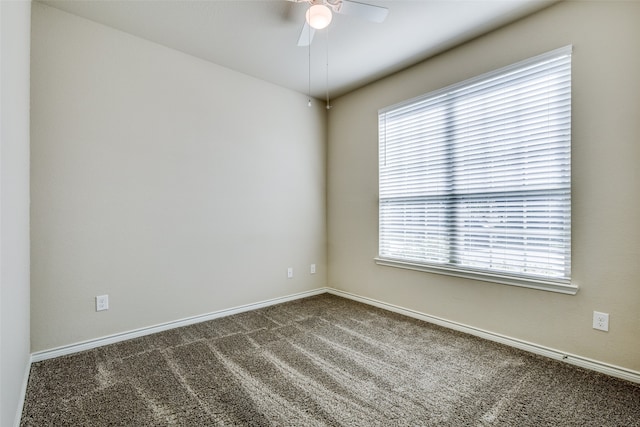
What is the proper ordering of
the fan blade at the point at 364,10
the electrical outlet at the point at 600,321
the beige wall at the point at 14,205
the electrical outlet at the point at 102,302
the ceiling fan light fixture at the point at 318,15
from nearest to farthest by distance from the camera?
the beige wall at the point at 14,205, the ceiling fan light fixture at the point at 318,15, the fan blade at the point at 364,10, the electrical outlet at the point at 600,321, the electrical outlet at the point at 102,302

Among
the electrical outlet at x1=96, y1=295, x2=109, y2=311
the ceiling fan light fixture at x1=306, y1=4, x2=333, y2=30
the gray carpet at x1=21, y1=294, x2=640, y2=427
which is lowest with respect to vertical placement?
the gray carpet at x1=21, y1=294, x2=640, y2=427

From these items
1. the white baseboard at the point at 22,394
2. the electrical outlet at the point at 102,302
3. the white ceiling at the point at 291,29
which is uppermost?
the white ceiling at the point at 291,29

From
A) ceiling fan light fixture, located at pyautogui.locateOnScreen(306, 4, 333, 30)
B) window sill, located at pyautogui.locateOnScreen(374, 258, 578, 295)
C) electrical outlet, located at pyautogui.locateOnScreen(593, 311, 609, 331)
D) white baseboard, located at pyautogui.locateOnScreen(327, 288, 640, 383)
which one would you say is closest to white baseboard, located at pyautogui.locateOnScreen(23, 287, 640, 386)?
white baseboard, located at pyautogui.locateOnScreen(327, 288, 640, 383)

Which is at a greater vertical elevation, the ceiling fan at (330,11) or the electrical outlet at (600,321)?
the ceiling fan at (330,11)

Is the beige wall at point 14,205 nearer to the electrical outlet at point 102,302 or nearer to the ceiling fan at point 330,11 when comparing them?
the electrical outlet at point 102,302

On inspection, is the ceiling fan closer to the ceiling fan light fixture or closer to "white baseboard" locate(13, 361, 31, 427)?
the ceiling fan light fixture

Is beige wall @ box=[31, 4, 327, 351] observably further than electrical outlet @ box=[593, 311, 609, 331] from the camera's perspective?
Yes

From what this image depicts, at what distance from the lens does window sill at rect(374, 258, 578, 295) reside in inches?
85.2

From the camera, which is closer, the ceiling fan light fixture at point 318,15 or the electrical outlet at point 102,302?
the ceiling fan light fixture at point 318,15

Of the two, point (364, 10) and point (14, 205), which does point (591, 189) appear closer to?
point (364, 10)

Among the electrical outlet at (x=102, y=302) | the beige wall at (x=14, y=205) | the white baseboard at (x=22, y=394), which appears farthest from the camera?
the electrical outlet at (x=102, y=302)

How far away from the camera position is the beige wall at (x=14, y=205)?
127cm

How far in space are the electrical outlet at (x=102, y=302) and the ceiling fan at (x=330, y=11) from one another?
8.48 ft

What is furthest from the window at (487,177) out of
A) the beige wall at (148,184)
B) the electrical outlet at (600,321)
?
the beige wall at (148,184)
